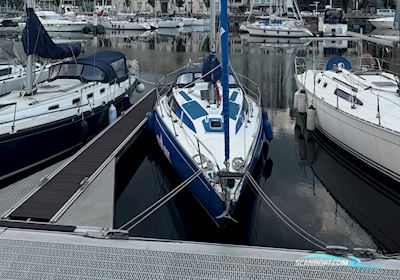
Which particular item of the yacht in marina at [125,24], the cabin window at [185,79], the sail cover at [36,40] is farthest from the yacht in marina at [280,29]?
the sail cover at [36,40]

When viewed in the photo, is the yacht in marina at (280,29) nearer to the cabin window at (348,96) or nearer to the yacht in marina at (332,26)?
the yacht in marina at (332,26)

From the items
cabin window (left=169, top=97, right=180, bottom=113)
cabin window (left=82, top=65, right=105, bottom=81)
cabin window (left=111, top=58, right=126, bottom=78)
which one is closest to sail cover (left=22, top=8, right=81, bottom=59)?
cabin window (left=82, top=65, right=105, bottom=81)

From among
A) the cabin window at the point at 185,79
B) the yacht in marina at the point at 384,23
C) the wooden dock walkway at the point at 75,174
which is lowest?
the wooden dock walkway at the point at 75,174

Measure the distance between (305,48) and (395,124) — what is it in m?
40.1

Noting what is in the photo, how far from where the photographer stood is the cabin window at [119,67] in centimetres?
1941

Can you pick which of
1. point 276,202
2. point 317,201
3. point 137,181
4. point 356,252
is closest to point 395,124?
point 317,201

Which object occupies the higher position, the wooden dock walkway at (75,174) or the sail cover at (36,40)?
the sail cover at (36,40)

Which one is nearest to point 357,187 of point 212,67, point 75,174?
point 212,67

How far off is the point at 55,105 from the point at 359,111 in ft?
31.5

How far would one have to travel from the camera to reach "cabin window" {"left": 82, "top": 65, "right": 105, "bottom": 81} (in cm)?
1778

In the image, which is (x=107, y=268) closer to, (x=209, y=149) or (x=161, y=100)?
(x=209, y=149)

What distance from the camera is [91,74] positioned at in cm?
1789

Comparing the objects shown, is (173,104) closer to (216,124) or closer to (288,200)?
(216,124)

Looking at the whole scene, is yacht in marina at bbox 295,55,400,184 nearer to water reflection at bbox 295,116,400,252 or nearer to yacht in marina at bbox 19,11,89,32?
water reflection at bbox 295,116,400,252
